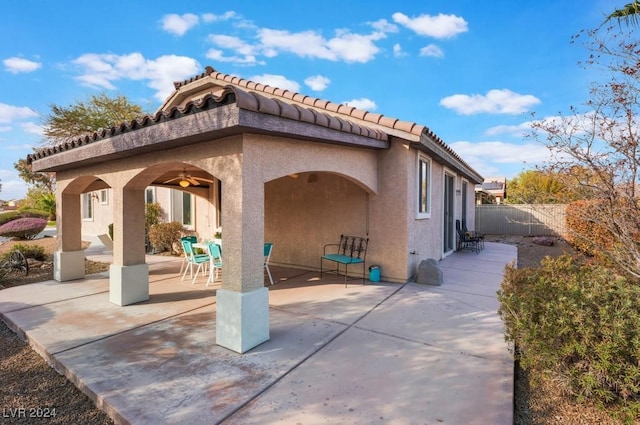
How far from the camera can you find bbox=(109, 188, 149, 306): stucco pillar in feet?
20.7

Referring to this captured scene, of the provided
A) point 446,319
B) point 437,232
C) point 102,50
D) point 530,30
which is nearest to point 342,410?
point 446,319

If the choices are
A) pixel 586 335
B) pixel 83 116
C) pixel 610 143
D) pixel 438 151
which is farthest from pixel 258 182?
pixel 83 116

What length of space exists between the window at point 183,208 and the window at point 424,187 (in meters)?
9.68

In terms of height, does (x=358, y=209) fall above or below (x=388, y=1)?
below

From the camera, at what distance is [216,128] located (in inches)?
156

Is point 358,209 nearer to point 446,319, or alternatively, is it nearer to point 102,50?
point 446,319

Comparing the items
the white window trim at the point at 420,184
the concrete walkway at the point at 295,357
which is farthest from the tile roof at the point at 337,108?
the concrete walkway at the point at 295,357

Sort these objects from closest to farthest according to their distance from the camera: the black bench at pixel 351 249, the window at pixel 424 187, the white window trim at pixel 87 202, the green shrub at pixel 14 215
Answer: the black bench at pixel 351 249 < the window at pixel 424 187 < the white window trim at pixel 87 202 < the green shrub at pixel 14 215

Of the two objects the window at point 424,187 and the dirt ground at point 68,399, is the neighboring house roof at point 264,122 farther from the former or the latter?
the dirt ground at point 68,399

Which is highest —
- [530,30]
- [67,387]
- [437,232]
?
[530,30]

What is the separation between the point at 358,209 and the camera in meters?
8.34

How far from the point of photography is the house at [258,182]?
4.25 metres

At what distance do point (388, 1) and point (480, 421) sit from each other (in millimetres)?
10345

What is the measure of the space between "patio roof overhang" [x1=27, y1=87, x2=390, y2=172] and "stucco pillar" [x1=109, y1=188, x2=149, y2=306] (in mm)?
891
